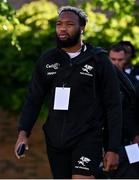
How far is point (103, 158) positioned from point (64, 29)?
1064 millimetres

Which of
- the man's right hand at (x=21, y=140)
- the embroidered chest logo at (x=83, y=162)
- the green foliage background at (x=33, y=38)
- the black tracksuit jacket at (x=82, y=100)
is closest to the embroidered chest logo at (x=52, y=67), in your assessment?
the black tracksuit jacket at (x=82, y=100)

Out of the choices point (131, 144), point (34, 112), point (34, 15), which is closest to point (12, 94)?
point (34, 15)

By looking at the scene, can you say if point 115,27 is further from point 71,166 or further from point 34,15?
point 71,166

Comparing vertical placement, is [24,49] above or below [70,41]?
below

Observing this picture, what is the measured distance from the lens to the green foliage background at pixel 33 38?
11.5m

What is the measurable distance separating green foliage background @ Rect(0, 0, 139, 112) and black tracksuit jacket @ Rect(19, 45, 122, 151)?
16.4 ft

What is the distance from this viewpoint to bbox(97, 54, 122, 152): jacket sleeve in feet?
20.3

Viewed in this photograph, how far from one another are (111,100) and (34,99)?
66cm

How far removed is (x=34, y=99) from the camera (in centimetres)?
648

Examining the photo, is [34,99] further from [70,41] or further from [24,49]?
[24,49]

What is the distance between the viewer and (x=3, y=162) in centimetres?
1252

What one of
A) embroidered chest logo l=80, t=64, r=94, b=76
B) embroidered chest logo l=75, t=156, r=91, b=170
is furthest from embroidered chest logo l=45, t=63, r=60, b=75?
embroidered chest logo l=75, t=156, r=91, b=170

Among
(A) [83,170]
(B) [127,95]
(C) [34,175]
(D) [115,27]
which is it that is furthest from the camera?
(C) [34,175]

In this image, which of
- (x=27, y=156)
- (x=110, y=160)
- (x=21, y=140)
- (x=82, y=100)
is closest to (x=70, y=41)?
(x=82, y=100)
